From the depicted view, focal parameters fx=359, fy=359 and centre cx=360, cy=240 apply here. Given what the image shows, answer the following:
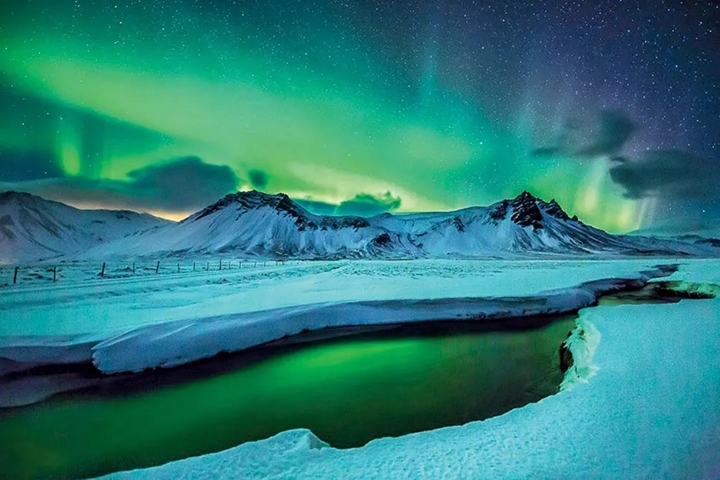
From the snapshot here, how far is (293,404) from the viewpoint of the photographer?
7.00 metres

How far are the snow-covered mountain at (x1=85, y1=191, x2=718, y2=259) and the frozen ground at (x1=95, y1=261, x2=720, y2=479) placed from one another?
310ft

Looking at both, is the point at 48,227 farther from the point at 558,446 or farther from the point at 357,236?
the point at 558,446

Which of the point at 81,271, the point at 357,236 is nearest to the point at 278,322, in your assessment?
the point at 81,271

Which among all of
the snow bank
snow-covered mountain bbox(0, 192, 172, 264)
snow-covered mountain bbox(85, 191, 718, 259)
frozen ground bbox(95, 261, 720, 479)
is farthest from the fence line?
snow-covered mountain bbox(0, 192, 172, 264)

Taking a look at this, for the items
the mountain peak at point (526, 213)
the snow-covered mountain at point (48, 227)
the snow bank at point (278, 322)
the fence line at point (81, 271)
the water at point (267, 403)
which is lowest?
the water at point (267, 403)

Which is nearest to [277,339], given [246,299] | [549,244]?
[246,299]

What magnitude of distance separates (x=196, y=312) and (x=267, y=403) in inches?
224

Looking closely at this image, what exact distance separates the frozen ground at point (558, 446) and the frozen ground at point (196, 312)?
5.80 metres

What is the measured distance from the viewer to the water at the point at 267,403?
18.0 feet

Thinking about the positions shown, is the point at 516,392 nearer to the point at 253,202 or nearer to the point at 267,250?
the point at 267,250

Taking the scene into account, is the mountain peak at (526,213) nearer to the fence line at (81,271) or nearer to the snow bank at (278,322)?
the snow bank at (278,322)

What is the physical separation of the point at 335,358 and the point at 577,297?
43.9 ft

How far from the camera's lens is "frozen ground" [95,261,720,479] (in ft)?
11.8

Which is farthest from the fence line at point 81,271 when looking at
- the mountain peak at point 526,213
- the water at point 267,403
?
the mountain peak at point 526,213
